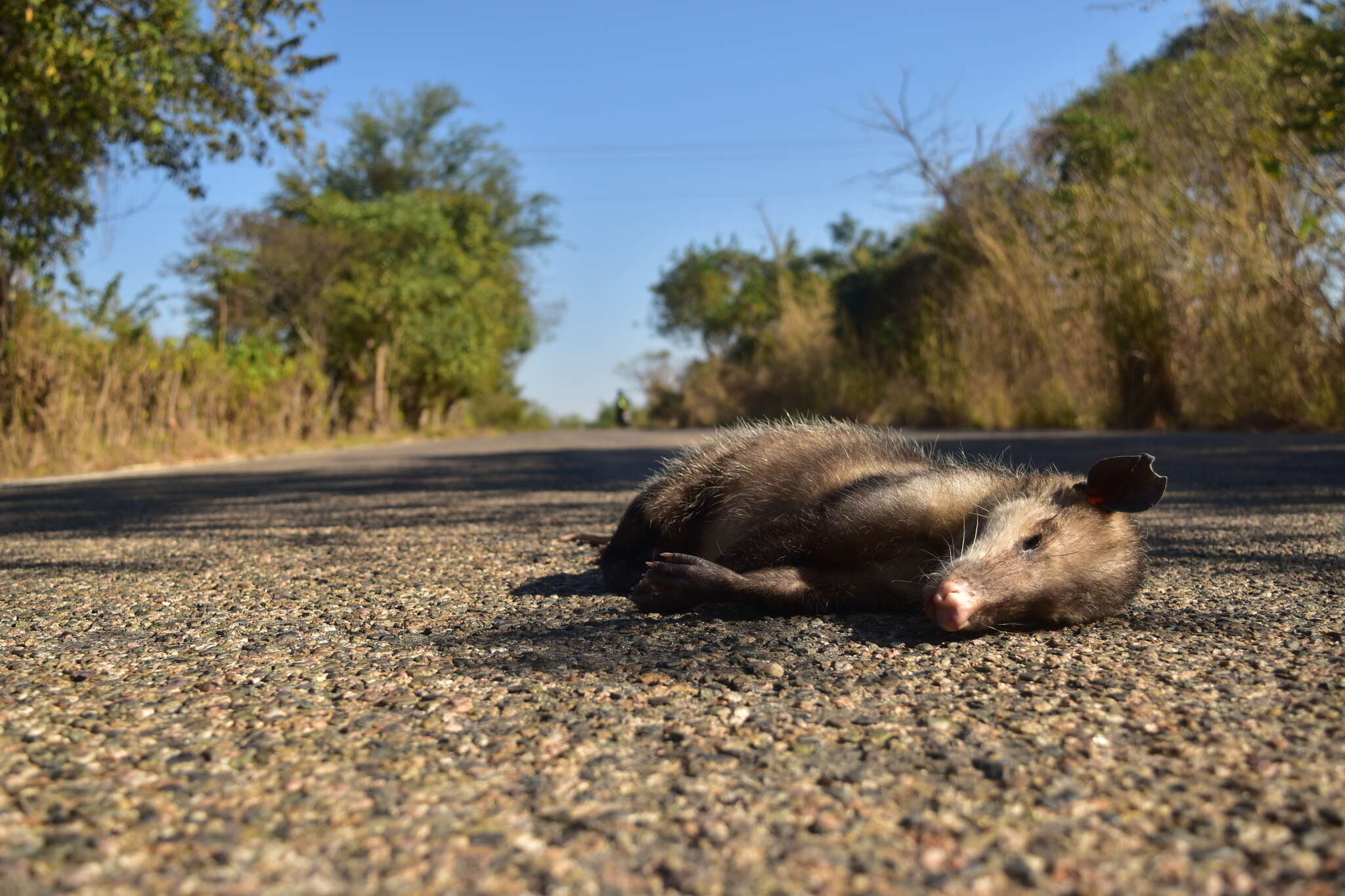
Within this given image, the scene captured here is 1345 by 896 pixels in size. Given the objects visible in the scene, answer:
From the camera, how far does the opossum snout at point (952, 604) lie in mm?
2398

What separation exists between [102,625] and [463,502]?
404 cm

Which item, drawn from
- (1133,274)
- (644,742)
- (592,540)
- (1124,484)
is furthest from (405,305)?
(644,742)

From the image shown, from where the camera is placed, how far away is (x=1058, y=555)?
8.82 feet

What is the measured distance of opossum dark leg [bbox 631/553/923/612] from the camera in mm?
2779

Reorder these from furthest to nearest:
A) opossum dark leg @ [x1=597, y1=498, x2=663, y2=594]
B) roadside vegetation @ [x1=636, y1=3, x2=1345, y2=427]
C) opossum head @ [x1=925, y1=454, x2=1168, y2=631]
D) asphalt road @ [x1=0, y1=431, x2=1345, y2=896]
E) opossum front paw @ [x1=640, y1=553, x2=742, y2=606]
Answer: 1. roadside vegetation @ [x1=636, y1=3, x2=1345, y2=427]
2. opossum dark leg @ [x1=597, y1=498, x2=663, y2=594]
3. opossum front paw @ [x1=640, y1=553, x2=742, y2=606]
4. opossum head @ [x1=925, y1=454, x2=1168, y2=631]
5. asphalt road @ [x1=0, y1=431, x2=1345, y2=896]

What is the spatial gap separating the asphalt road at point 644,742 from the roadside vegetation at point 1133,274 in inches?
353

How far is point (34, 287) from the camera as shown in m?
11.9

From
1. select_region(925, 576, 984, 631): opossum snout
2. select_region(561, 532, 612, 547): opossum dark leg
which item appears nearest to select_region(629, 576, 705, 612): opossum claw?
select_region(925, 576, 984, 631): opossum snout

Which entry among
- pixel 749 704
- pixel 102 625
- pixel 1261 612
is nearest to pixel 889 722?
pixel 749 704

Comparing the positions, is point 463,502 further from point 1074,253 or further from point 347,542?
point 1074,253

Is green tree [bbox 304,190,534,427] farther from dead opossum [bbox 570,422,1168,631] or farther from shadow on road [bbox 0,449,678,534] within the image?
dead opossum [bbox 570,422,1168,631]

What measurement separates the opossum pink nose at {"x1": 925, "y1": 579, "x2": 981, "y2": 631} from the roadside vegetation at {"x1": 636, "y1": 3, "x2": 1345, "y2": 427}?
10.2 metres

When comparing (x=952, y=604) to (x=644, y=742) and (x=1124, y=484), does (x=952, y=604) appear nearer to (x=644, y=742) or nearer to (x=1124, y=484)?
(x=1124, y=484)

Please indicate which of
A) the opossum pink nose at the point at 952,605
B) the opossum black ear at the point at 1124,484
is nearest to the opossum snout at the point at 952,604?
the opossum pink nose at the point at 952,605
